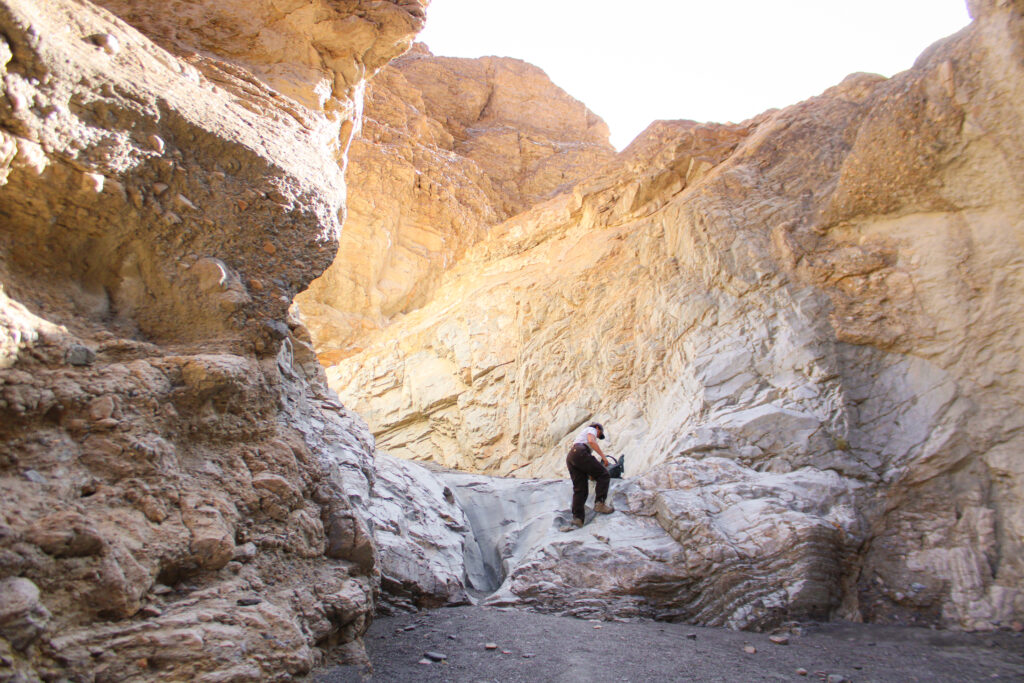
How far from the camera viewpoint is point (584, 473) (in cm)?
670

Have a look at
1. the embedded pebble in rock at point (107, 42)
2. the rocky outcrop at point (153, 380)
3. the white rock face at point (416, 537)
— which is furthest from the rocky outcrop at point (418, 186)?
the embedded pebble in rock at point (107, 42)

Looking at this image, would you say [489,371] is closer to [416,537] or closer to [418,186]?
[418,186]

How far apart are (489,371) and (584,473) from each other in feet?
20.0

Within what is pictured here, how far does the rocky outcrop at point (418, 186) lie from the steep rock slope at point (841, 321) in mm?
4690

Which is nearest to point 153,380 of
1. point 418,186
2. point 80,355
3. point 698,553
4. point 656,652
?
point 80,355

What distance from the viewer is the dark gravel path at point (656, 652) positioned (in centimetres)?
381

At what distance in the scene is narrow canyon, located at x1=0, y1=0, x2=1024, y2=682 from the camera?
10.6ft

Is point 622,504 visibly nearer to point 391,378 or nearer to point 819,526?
point 819,526

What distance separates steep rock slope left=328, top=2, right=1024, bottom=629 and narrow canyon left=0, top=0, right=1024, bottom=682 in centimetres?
4

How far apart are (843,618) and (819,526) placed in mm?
791

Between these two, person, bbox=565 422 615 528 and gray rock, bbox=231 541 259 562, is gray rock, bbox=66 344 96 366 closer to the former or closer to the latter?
gray rock, bbox=231 541 259 562

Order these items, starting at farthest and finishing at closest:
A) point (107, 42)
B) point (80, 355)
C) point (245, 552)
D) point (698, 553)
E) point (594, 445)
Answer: point (594, 445)
point (698, 553)
point (107, 42)
point (245, 552)
point (80, 355)

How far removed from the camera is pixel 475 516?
304 inches

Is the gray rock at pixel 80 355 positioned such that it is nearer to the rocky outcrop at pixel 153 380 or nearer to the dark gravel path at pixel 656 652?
the rocky outcrop at pixel 153 380
